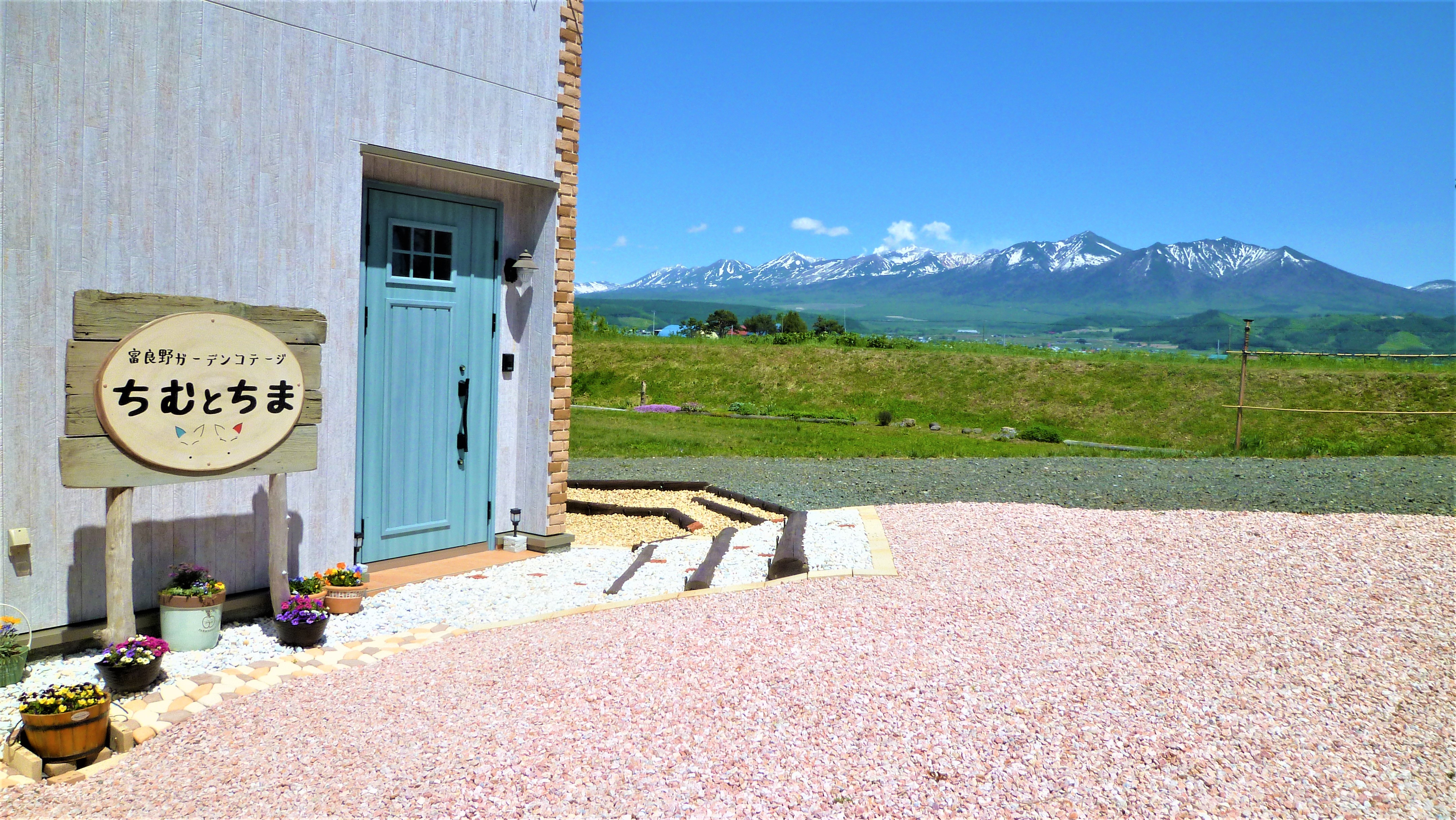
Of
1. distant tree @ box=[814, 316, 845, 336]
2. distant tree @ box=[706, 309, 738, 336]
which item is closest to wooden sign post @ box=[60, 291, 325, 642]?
distant tree @ box=[814, 316, 845, 336]

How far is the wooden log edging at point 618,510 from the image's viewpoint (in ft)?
31.9

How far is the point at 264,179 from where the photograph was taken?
17.6ft

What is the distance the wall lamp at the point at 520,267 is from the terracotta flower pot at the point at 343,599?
8.97 ft

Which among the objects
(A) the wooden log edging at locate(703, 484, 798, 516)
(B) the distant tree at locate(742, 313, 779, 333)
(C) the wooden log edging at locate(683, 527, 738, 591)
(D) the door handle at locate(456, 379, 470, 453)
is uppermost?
(B) the distant tree at locate(742, 313, 779, 333)

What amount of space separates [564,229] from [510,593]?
9.63ft

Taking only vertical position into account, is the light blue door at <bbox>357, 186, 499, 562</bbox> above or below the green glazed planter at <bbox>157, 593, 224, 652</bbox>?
above

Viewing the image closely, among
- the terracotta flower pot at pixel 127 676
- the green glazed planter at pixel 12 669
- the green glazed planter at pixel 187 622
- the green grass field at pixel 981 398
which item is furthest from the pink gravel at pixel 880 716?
the green grass field at pixel 981 398

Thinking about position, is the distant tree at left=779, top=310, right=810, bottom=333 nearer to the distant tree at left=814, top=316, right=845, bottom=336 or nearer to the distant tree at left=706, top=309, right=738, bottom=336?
the distant tree at left=814, top=316, right=845, bottom=336

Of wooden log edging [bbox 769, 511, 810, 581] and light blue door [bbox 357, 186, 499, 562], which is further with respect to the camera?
light blue door [bbox 357, 186, 499, 562]

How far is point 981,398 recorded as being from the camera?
30.1 meters

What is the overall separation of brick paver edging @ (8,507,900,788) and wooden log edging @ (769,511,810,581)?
11 centimetres

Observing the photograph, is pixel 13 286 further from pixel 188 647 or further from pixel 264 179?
pixel 188 647

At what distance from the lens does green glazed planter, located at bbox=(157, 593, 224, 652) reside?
4.86m

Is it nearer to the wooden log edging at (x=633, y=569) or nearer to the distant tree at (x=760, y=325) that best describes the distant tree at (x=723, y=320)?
the distant tree at (x=760, y=325)
